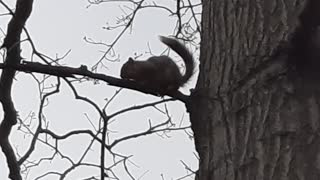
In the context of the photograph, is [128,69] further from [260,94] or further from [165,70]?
[260,94]

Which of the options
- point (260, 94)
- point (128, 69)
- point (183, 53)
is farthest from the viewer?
point (128, 69)

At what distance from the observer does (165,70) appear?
281 centimetres

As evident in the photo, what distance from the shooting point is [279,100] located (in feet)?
4.28

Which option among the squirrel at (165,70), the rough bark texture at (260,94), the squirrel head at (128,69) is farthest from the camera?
the squirrel head at (128,69)

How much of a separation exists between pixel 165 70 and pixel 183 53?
0.14 m

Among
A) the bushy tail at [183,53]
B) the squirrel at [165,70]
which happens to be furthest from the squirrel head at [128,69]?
the bushy tail at [183,53]

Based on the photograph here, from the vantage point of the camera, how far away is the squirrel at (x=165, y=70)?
2643 mm

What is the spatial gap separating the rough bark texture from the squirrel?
99cm

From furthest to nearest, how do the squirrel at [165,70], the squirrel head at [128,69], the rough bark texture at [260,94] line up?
the squirrel head at [128,69] < the squirrel at [165,70] < the rough bark texture at [260,94]

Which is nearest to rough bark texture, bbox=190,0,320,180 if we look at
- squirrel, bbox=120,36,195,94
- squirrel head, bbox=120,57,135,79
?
squirrel, bbox=120,36,195,94

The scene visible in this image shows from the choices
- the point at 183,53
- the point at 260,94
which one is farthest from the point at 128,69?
the point at 260,94

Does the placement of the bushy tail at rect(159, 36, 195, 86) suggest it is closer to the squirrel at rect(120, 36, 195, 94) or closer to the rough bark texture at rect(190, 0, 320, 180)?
the squirrel at rect(120, 36, 195, 94)

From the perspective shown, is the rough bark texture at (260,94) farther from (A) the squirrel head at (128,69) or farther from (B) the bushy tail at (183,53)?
(A) the squirrel head at (128,69)

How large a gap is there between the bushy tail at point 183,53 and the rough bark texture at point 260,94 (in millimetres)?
1109
